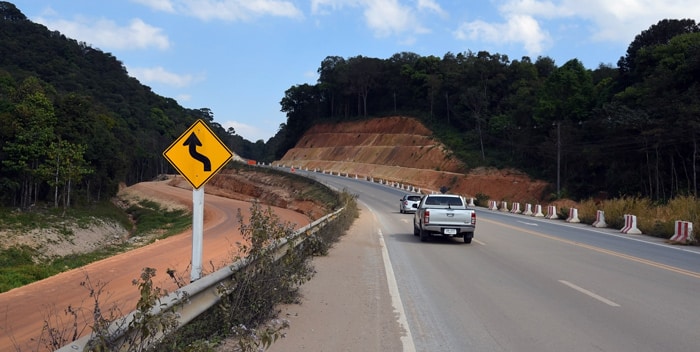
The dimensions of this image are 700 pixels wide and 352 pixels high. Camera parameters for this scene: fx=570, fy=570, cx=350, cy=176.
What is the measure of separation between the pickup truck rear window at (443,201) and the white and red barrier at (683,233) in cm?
805

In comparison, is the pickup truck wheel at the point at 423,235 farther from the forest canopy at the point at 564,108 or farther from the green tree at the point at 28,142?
the green tree at the point at 28,142

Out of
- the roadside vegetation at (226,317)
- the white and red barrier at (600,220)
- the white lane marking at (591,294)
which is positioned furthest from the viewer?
the white and red barrier at (600,220)

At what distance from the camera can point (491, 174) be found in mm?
68062

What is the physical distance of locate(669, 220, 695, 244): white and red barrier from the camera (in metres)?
20.3

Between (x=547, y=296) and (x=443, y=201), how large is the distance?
425 inches

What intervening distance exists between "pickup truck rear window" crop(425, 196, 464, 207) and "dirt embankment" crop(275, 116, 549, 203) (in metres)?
42.0

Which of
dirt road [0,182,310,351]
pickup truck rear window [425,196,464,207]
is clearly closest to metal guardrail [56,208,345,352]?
dirt road [0,182,310,351]

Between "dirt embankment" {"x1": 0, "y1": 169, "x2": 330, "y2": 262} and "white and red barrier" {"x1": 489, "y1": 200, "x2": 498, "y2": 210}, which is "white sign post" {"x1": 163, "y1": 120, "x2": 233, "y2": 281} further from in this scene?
"white and red barrier" {"x1": 489, "y1": 200, "x2": 498, "y2": 210}

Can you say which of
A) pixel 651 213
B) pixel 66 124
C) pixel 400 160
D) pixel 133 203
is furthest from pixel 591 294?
pixel 400 160

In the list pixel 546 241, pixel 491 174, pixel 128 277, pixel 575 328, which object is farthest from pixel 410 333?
pixel 491 174

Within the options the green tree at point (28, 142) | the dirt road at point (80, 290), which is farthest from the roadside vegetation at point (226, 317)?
the green tree at point (28, 142)

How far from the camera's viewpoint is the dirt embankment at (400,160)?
6544 cm

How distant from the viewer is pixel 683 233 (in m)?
20.6

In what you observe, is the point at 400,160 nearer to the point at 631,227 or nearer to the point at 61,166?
the point at 61,166
